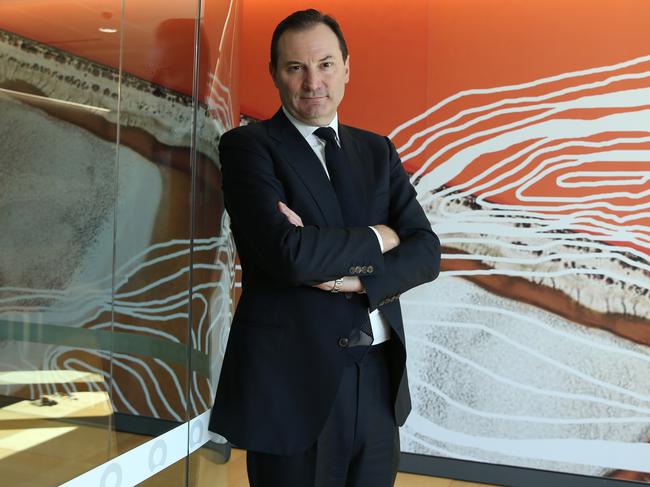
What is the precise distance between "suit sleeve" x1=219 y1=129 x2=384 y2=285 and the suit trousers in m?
0.23

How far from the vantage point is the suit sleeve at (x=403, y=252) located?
→ 1535mm

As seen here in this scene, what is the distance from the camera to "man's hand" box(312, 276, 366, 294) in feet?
4.97

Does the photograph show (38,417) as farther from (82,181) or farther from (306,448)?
(306,448)

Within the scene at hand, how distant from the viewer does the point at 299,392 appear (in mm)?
1455

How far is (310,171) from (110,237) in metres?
0.56

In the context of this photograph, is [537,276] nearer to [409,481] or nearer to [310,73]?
[409,481]

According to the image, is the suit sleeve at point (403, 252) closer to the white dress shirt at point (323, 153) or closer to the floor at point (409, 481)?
the white dress shirt at point (323, 153)

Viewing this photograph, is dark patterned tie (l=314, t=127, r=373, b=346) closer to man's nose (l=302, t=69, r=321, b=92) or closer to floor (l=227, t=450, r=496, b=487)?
man's nose (l=302, t=69, r=321, b=92)

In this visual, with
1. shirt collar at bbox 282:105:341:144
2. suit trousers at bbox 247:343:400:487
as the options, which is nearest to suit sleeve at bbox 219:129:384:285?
shirt collar at bbox 282:105:341:144

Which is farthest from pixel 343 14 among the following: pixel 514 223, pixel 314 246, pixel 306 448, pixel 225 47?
pixel 306 448

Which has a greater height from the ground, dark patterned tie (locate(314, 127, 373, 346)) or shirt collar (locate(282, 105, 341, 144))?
shirt collar (locate(282, 105, 341, 144))

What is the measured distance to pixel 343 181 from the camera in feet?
5.35

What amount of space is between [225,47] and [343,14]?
205cm

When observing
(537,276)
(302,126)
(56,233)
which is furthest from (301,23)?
(537,276)
